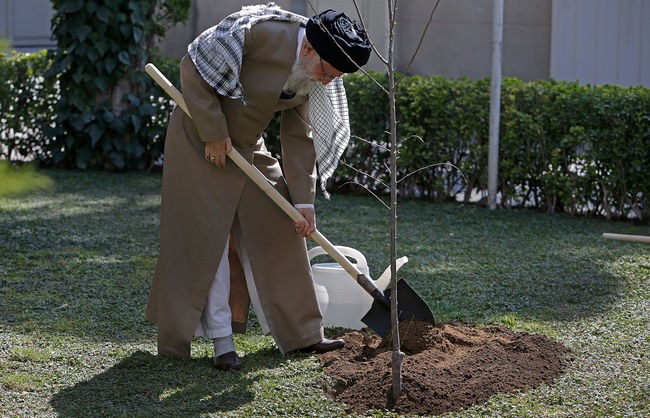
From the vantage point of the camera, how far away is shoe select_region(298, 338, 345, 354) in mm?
4418

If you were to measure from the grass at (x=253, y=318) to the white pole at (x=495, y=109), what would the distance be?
0.24 metres

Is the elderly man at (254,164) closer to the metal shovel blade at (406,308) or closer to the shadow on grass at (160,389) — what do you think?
the shadow on grass at (160,389)

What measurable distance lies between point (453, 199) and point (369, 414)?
209 inches

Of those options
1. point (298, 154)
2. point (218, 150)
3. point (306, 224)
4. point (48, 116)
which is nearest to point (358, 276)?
point (306, 224)

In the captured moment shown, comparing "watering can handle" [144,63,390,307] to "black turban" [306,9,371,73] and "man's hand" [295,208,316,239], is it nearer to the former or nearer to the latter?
"man's hand" [295,208,316,239]

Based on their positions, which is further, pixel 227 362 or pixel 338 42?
pixel 227 362

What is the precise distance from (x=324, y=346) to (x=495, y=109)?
13.9 feet

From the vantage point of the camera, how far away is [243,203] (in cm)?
425

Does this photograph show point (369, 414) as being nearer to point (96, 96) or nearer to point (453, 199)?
point (453, 199)

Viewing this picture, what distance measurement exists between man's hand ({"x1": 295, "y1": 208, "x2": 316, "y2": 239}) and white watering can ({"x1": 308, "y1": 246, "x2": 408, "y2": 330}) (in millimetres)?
460

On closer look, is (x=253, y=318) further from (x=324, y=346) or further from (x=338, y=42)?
(x=338, y=42)

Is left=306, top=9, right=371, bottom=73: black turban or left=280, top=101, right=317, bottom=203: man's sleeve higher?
left=306, top=9, right=371, bottom=73: black turban

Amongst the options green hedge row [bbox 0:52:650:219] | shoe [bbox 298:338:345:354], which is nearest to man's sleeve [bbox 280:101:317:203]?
shoe [bbox 298:338:345:354]

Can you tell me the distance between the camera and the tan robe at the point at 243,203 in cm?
402
